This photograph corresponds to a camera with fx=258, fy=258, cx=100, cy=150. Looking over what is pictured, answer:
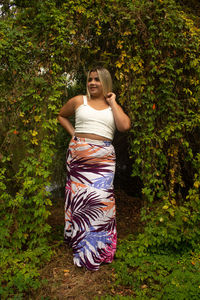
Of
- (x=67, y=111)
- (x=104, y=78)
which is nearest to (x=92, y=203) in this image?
(x=67, y=111)

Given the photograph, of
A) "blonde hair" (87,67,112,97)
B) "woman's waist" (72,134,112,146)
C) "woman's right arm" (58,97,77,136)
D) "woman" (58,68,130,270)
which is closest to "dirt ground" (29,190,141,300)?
"woman" (58,68,130,270)

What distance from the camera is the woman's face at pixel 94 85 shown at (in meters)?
2.97

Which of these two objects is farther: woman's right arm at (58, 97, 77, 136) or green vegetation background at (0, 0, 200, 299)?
woman's right arm at (58, 97, 77, 136)

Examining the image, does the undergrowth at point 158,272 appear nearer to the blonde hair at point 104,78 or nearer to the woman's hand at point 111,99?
the woman's hand at point 111,99

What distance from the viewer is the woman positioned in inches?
116

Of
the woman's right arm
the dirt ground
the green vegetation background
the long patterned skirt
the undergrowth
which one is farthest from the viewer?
the woman's right arm

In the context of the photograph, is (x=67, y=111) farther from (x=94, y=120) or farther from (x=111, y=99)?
(x=111, y=99)

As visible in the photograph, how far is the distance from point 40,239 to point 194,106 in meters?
2.49

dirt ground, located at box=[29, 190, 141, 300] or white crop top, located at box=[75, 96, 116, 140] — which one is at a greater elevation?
white crop top, located at box=[75, 96, 116, 140]

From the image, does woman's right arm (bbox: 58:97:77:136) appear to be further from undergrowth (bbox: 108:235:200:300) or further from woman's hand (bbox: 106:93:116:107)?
undergrowth (bbox: 108:235:200:300)

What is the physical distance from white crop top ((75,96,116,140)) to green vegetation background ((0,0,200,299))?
0.95 ft

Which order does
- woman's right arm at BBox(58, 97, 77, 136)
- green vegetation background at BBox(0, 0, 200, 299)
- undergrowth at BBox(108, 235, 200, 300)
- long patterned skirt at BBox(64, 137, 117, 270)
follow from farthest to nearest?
woman's right arm at BBox(58, 97, 77, 136)
long patterned skirt at BBox(64, 137, 117, 270)
green vegetation background at BBox(0, 0, 200, 299)
undergrowth at BBox(108, 235, 200, 300)

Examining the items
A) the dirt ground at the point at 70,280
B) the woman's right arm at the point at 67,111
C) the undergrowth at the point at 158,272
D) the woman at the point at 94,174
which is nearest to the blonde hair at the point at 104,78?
the woman at the point at 94,174

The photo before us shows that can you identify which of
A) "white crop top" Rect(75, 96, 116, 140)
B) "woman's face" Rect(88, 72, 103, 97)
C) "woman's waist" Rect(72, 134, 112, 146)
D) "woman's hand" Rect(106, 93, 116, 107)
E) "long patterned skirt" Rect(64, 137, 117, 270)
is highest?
"woman's face" Rect(88, 72, 103, 97)
